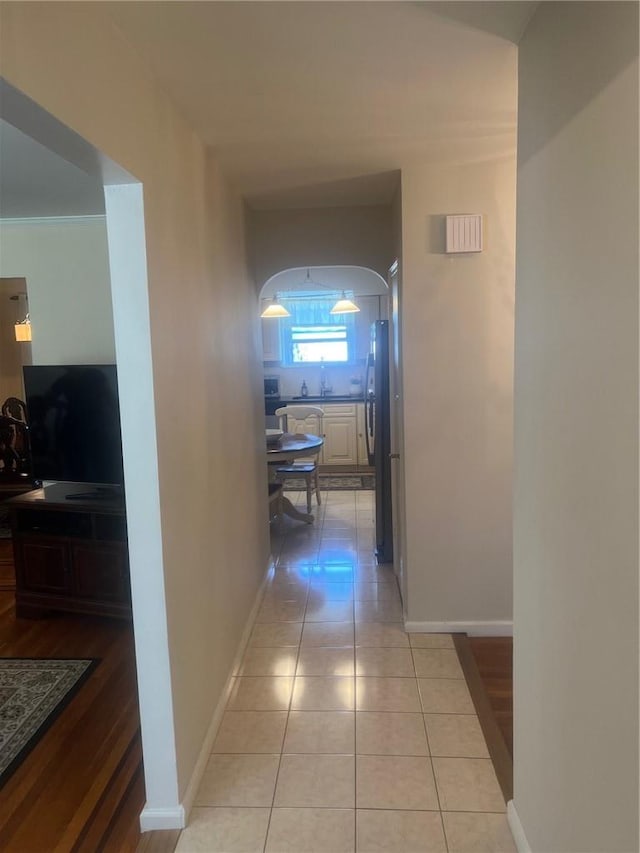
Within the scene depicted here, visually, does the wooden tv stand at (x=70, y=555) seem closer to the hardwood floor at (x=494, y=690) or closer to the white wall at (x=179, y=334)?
the white wall at (x=179, y=334)

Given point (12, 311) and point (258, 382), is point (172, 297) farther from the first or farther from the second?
point (12, 311)

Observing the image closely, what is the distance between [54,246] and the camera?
4008 millimetres

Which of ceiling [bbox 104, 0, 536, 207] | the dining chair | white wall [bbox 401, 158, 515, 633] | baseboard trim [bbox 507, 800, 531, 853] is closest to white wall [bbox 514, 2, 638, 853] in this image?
baseboard trim [bbox 507, 800, 531, 853]

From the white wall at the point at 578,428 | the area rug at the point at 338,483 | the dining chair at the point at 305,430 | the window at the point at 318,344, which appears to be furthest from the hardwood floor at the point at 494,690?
the window at the point at 318,344

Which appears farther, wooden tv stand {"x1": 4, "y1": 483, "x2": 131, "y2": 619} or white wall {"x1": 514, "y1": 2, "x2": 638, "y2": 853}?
wooden tv stand {"x1": 4, "y1": 483, "x2": 131, "y2": 619}

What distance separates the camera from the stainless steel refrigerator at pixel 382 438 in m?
4.13

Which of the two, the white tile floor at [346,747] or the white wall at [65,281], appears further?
the white wall at [65,281]

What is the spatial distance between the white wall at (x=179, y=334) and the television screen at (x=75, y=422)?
0.78m

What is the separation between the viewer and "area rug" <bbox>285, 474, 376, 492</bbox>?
22.2ft

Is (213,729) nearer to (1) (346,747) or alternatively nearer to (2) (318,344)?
(1) (346,747)

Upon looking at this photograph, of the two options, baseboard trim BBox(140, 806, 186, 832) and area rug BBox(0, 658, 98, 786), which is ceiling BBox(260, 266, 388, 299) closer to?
area rug BBox(0, 658, 98, 786)

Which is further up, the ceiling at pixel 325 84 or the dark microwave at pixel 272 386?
the ceiling at pixel 325 84

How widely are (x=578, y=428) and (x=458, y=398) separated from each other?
184 cm

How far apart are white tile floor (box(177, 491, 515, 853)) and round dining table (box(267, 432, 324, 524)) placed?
1405 millimetres
